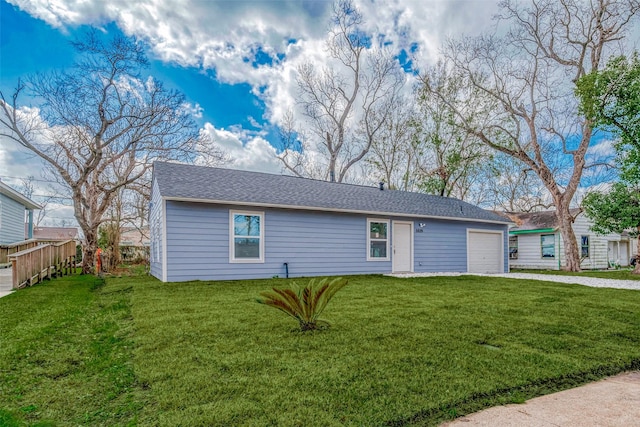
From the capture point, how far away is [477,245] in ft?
48.3

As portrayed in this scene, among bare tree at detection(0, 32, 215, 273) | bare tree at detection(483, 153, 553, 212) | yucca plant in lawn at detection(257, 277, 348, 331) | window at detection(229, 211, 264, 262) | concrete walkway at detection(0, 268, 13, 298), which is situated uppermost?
bare tree at detection(0, 32, 215, 273)

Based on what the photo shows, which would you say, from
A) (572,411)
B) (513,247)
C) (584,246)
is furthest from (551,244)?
(572,411)

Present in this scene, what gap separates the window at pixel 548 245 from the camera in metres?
18.4

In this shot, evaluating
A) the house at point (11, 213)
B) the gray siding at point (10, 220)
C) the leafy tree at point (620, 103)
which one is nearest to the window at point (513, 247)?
the leafy tree at point (620, 103)

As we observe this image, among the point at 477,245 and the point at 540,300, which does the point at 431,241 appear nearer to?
the point at 477,245

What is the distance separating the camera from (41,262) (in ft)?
34.3

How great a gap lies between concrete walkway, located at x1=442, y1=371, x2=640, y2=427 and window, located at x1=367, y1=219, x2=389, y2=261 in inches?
368

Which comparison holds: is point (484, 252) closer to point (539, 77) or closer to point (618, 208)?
point (618, 208)

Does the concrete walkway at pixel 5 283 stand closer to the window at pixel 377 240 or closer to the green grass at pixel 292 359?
the green grass at pixel 292 359

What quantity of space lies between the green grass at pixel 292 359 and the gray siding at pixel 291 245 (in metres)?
3.05

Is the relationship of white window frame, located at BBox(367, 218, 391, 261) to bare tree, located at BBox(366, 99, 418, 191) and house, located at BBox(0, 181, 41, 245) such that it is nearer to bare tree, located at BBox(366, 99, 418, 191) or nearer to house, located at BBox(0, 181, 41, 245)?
bare tree, located at BBox(366, 99, 418, 191)

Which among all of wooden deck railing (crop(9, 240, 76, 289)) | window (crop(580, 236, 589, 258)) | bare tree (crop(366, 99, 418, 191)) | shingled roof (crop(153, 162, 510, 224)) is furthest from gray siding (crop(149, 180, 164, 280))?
window (crop(580, 236, 589, 258))

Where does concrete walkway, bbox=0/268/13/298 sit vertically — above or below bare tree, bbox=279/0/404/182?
below

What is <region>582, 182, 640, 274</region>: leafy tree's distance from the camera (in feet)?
42.8
